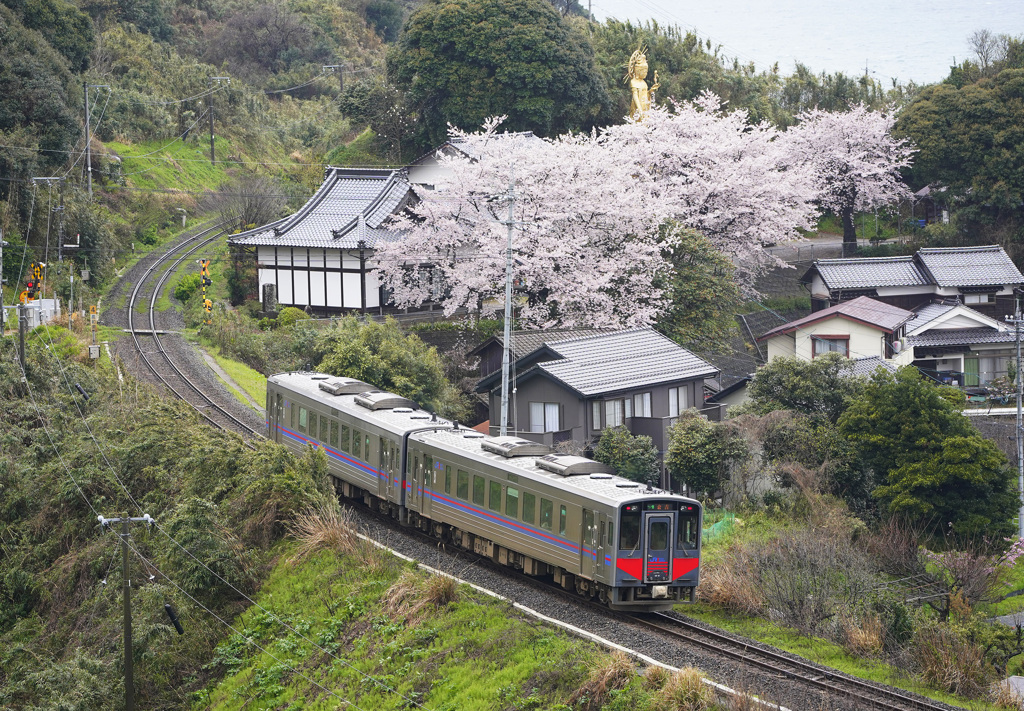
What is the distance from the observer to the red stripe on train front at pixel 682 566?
52.4 ft

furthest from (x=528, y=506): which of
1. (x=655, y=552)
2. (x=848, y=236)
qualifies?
(x=848, y=236)

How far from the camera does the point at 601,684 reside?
13266 mm

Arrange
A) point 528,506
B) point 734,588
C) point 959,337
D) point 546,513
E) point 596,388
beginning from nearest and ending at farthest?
point 546,513, point 528,506, point 734,588, point 596,388, point 959,337

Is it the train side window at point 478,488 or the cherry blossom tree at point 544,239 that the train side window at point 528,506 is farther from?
the cherry blossom tree at point 544,239

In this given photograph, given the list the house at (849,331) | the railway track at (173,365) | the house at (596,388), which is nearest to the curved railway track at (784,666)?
the house at (596,388)

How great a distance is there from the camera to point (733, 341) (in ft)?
138

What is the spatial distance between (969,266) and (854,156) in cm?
891

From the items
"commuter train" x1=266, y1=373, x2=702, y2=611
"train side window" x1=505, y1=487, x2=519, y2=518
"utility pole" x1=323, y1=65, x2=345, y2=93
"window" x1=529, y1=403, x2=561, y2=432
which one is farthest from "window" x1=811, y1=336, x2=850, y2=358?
"utility pole" x1=323, y1=65, x2=345, y2=93

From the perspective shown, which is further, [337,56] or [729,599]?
[337,56]

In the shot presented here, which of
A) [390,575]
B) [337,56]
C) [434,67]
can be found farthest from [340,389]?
[337,56]

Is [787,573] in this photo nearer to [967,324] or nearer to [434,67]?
[967,324]

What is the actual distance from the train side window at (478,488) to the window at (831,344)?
22.9 metres

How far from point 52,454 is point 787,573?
53.3 ft

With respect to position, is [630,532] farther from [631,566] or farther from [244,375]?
[244,375]
